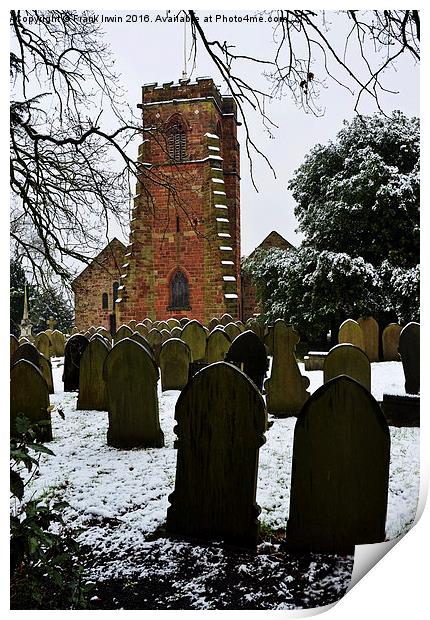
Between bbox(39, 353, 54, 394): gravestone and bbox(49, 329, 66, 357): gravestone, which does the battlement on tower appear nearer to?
bbox(49, 329, 66, 357): gravestone

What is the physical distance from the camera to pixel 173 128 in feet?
7.18

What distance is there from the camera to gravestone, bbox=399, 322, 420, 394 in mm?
2307

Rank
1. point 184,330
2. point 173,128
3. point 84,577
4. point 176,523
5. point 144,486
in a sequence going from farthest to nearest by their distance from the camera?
1. point 184,330
2. point 173,128
3. point 144,486
4. point 176,523
5. point 84,577

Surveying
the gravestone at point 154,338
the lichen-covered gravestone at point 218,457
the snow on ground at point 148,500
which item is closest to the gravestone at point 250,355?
the gravestone at point 154,338

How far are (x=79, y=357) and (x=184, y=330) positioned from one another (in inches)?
23.7

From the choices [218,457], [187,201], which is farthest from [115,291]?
[218,457]

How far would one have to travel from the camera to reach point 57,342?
2609 millimetres

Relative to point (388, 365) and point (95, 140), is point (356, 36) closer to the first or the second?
point (95, 140)

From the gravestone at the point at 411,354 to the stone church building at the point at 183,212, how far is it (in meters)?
0.67

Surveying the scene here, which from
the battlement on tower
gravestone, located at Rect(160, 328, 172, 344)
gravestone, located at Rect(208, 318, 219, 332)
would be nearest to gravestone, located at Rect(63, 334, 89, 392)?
gravestone, located at Rect(160, 328, 172, 344)

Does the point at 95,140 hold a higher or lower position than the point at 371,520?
higher

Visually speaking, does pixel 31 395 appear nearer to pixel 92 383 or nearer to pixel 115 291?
pixel 115 291

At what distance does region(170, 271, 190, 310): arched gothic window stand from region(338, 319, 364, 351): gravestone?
2.44ft

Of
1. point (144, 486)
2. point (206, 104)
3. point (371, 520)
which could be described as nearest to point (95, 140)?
point (206, 104)
